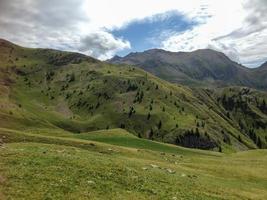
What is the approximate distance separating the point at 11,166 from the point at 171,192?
15.5m

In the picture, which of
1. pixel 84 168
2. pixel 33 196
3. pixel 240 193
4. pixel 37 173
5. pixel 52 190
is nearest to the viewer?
pixel 33 196

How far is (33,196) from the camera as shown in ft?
96.1

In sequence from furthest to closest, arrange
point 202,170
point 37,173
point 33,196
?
point 202,170 → point 37,173 → point 33,196

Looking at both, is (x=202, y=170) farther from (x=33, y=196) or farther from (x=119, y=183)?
(x=33, y=196)

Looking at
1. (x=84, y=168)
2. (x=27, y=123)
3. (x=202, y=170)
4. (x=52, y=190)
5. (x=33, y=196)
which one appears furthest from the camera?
(x=27, y=123)

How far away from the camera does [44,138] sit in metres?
65.9

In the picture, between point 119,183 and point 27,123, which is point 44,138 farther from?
point 27,123

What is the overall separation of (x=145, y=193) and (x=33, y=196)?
1059 cm

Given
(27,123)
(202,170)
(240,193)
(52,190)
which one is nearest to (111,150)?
(202,170)

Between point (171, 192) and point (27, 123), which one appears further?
point (27, 123)

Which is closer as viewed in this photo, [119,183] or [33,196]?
[33,196]

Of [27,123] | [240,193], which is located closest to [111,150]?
[240,193]

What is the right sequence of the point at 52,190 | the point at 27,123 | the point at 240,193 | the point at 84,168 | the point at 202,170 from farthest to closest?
the point at 27,123
the point at 202,170
the point at 240,193
the point at 84,168
the point at 52,190

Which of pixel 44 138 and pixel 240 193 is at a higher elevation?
pixel 44 138
